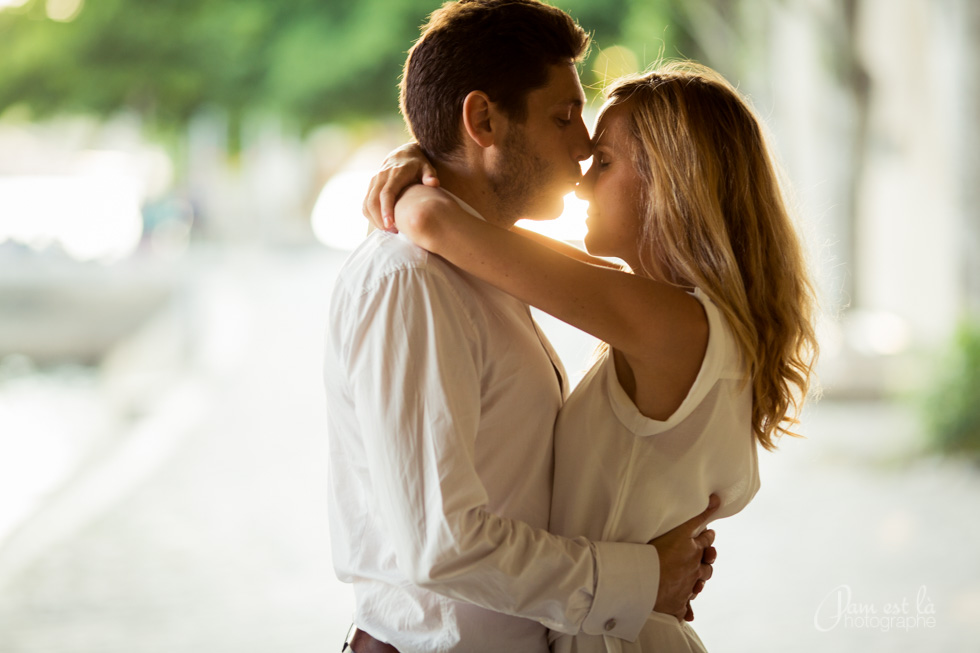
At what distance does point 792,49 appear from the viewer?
14.5 metres

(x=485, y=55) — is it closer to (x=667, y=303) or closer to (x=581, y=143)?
(x=581, y=143)

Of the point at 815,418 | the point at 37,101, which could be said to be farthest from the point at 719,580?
the point at 37,101

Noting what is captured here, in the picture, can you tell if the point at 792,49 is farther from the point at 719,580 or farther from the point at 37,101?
the point at 37,101

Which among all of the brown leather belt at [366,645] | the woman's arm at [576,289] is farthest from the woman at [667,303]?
the brown leather belt at [366,645]

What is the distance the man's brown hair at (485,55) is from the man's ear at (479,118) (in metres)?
0.02

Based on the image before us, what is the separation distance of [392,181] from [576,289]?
447mm

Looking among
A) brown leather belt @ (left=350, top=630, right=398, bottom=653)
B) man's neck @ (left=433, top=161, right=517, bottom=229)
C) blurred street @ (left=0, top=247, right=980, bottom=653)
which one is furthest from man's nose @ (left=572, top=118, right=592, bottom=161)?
blurred street @ (left=0, top=247, right=980, bottom=653)

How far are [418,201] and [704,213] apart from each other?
0.60m

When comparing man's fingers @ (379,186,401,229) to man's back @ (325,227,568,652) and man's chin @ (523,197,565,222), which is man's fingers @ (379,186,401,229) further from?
man's chin @ (523,197,565,222)

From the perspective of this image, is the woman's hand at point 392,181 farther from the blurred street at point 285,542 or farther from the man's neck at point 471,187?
the blurred street at point 285,542

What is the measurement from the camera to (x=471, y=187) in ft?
7.16

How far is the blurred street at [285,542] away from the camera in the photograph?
4.98 m

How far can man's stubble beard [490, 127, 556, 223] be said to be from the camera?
212cm

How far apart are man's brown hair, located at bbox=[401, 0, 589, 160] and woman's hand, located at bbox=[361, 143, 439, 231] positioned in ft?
0.30
